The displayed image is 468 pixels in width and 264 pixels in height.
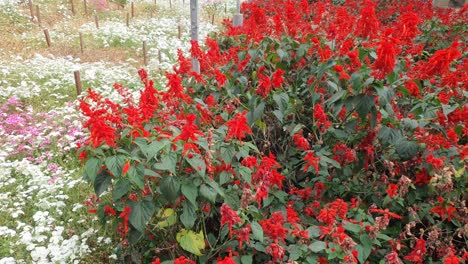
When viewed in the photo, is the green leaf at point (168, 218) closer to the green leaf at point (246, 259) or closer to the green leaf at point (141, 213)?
the green leaf at point (141, 213)

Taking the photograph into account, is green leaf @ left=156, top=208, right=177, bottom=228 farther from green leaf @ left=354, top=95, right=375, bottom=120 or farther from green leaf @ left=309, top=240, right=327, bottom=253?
green leaf @ left=354, top=95, right=375, bottom=120

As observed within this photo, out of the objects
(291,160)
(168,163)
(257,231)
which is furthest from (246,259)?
(291,160)

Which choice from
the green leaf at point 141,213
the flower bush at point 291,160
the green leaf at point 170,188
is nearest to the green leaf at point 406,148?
the flower bush at point 291,160

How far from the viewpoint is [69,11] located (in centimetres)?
1158

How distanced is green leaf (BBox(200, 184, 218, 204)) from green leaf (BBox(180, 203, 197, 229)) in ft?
0.46

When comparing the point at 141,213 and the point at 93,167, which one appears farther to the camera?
the point at 141,213

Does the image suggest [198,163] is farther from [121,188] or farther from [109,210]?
[109,210]

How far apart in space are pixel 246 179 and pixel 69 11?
11.5 m

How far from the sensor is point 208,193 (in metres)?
1.77

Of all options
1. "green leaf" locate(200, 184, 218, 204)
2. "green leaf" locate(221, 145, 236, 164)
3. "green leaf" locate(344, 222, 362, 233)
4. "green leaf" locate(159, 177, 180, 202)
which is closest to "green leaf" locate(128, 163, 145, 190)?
"green leaf" locate(159, 177, 180, 202)

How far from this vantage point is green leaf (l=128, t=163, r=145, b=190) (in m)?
1.62

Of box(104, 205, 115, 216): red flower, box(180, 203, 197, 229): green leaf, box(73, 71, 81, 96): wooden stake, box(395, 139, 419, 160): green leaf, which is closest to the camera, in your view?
box(180, 203, 197, 229): green leaf

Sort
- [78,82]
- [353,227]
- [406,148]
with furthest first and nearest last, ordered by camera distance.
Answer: [78,82] → [406,148] → [353,227]

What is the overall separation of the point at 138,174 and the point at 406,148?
1.52 m
